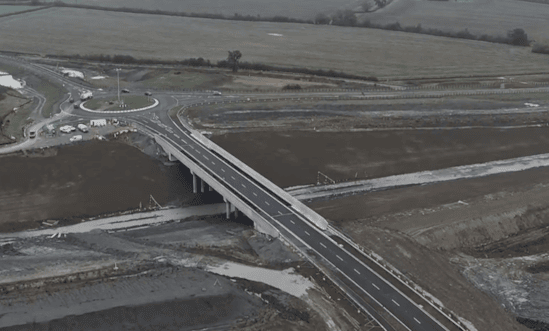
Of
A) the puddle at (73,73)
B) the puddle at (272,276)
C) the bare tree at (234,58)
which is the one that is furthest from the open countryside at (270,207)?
the bare tree at (234,58)

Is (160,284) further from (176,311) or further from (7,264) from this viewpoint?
(7,264)

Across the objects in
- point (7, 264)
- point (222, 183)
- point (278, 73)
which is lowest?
point (7, 264)

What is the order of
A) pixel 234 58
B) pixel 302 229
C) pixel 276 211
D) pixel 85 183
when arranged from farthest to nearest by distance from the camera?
pixel 234 58
pixel 85 183
pixel 276 211
pixel 302 229

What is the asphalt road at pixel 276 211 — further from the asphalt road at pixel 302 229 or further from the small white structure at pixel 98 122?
the small white structure at pixel 98 122

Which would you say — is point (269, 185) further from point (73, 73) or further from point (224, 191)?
point (73, 73)

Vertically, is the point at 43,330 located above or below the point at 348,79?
below

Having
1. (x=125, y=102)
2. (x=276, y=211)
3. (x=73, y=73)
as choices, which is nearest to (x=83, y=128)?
(x=125, y=102)

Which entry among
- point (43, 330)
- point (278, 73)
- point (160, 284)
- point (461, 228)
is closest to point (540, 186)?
point (461, 228)
